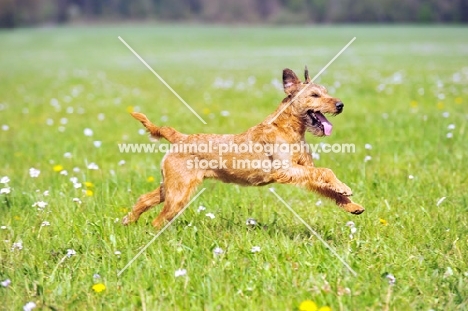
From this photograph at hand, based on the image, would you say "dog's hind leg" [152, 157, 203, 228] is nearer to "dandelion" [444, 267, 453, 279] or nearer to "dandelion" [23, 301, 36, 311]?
"dandelion" [23, 301, 36, 311]

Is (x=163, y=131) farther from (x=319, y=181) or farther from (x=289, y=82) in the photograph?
(x=319, y=181)

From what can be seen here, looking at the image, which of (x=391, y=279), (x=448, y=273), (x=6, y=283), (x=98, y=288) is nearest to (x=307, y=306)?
(x=391, y=279)

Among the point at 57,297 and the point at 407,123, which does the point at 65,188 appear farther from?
the point at 407,123

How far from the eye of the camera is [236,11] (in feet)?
136

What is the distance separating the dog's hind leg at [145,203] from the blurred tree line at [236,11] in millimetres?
31655

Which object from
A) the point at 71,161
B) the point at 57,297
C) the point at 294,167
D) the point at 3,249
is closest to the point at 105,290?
the point at 57,297

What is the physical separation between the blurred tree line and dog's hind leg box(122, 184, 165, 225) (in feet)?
104

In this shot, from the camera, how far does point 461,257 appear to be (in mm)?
3574

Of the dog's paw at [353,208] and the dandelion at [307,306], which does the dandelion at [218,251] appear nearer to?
the dandelion at [307,306]

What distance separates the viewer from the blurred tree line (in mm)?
34719

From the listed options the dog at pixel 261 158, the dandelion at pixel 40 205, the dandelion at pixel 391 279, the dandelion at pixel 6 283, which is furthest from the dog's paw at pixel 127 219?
the dandelion at pixel 391 279

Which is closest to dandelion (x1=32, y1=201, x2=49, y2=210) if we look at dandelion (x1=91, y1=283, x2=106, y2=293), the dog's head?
dandelion (x1=91, y1=283, x2=106, y2=293)

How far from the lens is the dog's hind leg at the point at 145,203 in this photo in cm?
439

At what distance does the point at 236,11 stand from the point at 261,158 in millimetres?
38358
